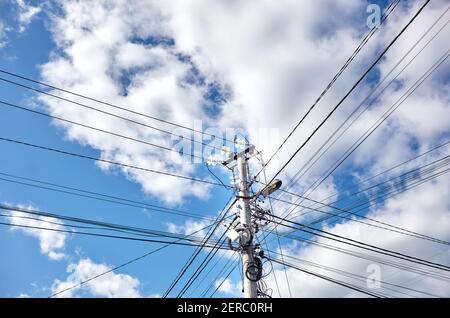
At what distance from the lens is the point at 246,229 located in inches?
422

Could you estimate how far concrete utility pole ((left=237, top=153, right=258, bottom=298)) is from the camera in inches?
381

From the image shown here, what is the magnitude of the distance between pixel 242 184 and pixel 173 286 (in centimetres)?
407

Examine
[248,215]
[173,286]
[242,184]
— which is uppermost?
[242,184]

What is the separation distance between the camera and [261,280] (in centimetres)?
1047

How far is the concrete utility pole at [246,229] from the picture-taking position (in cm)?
968
